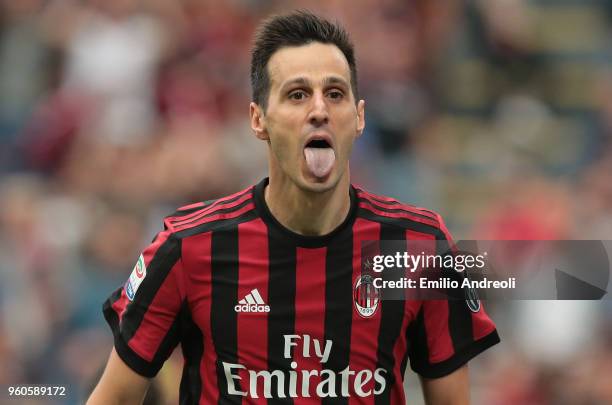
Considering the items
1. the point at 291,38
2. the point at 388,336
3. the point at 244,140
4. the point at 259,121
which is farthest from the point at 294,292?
the point at 244,140

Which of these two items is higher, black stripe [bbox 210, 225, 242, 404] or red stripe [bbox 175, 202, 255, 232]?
red stripe [bbox 175, 202, 255, 232]

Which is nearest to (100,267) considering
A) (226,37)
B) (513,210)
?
(226,37)

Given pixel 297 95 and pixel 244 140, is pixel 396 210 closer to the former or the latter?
pixel 297 95

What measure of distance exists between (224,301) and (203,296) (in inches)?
2.6

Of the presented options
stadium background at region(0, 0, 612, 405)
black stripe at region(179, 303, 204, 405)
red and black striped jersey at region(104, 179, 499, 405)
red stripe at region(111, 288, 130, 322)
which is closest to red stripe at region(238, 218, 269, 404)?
red and black striped jersey at region(104, 179, 499, 405)

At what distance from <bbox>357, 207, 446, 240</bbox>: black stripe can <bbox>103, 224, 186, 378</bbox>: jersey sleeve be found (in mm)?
602

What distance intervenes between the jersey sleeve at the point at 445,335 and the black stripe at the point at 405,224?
4cm

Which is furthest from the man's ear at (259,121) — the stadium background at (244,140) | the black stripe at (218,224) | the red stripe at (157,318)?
the stadium background at (244,140)

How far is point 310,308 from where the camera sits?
3.21 meters

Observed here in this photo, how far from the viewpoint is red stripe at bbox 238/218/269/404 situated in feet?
10.4

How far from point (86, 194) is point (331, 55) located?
12.8 ft

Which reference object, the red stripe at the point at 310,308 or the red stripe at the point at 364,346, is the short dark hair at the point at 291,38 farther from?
the red stripe at the point at 364,346

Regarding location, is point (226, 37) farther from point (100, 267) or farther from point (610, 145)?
point (610, 145)

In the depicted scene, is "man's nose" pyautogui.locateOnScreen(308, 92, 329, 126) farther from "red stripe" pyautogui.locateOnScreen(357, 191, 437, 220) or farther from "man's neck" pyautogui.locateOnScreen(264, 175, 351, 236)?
"red stripe" pyautogui.locateOnScreen(357, 191, 437, 220)
